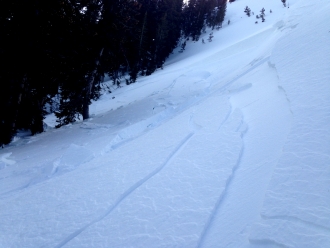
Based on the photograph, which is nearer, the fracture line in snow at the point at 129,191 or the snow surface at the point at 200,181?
the snow surface at the point at 200,181

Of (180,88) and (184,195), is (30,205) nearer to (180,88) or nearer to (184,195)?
(184,195)

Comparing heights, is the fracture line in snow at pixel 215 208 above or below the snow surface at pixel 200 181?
below

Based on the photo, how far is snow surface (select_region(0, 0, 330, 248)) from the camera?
2.28 metres

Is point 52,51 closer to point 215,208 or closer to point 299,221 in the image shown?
point 215,208

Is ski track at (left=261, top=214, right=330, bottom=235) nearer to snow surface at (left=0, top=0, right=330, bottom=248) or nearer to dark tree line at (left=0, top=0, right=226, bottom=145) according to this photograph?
snow surface at (left=0, top=0, right=330, bottom=248)

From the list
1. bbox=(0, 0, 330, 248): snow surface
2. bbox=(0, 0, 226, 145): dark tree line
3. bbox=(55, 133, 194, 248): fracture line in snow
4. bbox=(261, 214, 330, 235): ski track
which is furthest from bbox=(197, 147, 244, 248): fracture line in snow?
bbox=(0, 0, 226, 145): dark tree line

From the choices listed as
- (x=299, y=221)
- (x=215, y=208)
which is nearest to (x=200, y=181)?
(x=215, y=208)

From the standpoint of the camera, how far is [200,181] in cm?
315

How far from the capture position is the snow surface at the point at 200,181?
7.47 feet

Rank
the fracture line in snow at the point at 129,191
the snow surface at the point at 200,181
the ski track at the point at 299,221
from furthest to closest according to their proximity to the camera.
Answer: the fracture line in snow at the point at 129,191 → the snow surface at the point at 200,181 → the ski track at the point at 299,221

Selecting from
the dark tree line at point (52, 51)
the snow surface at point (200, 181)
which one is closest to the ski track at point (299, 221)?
the snow surface at point (200, 181)

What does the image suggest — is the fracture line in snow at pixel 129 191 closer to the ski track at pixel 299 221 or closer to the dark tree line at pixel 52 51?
the ski track at pixel 299 221

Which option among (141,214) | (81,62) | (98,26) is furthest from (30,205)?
(98,26)

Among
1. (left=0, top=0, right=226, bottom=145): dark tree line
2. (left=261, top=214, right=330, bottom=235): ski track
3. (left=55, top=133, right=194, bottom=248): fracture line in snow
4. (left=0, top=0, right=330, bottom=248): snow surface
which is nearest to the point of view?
(left=261, top=214, right=330, bottom=235): ski track
